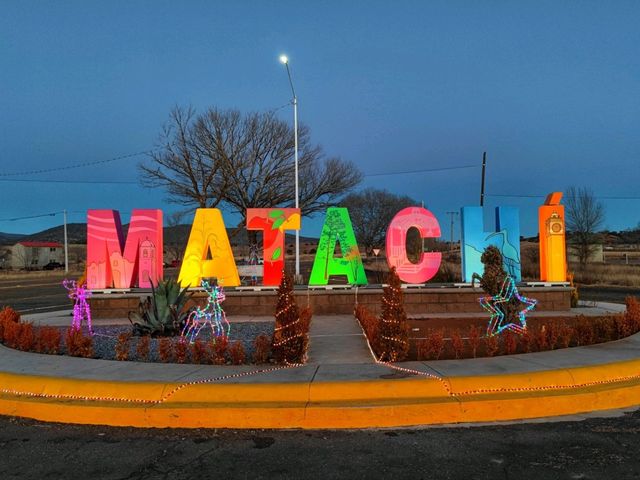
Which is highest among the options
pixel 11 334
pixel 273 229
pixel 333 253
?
pixel 273 229

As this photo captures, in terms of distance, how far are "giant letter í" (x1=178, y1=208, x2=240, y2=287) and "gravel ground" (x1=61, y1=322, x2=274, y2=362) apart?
8.67 feet

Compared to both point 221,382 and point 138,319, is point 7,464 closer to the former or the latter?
point 221,382

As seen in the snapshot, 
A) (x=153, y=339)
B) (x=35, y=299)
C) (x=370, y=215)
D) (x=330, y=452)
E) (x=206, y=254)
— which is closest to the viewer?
(x=330, y=452)

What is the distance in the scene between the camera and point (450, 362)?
7410mm

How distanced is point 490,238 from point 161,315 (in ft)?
30.4

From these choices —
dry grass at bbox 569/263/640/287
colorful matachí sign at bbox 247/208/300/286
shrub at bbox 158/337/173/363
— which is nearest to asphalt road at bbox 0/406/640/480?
shrub at bbox 158/337/173/363

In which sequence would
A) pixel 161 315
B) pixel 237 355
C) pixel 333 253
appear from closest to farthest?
pixel 237 355, pixel 161 315, pixel 333 253

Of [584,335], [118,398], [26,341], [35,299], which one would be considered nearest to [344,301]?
[584,335]

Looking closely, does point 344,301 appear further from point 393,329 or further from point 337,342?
point 393,329

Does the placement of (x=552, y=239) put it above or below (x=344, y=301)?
above

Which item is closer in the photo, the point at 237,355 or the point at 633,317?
the point at 237,355

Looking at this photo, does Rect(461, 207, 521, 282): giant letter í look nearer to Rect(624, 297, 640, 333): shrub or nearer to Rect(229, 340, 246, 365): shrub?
Rect(624, 297, 640, 333): shrub

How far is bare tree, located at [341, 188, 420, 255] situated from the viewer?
5961 cm

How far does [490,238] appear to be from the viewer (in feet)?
49.2
